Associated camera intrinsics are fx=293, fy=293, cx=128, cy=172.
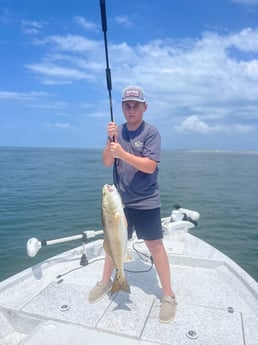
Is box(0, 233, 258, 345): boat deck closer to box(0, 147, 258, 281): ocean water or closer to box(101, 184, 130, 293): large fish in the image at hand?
box(101, 184, 130, 293): large fish

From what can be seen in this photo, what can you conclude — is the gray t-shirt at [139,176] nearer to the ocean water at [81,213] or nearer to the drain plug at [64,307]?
the drain plug at [64,307]

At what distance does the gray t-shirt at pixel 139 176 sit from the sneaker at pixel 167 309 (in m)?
1.15

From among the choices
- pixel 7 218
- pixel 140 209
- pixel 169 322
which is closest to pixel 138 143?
pixel 140 209

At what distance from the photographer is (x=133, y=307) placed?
143 inches

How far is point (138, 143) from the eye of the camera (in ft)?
→ 11.5

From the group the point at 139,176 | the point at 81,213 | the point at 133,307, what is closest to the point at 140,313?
the point at 133,307

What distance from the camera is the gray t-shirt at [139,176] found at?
11.4 ft

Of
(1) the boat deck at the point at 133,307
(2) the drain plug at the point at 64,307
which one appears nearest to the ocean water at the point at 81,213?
(1) the boat deck at the point at 133,307

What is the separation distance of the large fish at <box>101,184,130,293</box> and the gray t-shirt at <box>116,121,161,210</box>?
418mm

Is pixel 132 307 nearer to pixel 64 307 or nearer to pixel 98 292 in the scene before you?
pixel 98 292

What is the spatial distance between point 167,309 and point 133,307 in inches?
17.5

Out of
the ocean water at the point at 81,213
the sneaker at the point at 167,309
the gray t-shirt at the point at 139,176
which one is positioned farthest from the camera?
the ocean water at the point at 81,213

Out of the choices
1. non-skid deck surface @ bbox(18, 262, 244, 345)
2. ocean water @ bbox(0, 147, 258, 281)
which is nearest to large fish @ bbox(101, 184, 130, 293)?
non-skid deck surface @ bbox(18, 262, 244, 345)

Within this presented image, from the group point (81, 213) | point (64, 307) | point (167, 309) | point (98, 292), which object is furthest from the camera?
point (81, 213)
